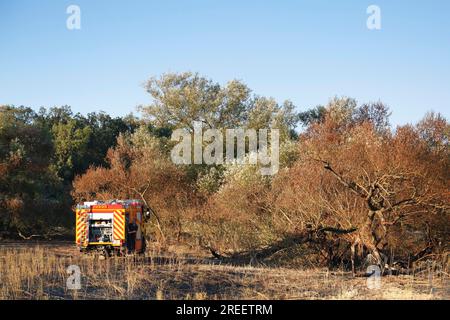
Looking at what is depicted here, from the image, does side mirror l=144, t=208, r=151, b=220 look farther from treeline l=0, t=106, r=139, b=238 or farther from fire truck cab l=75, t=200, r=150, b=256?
treeline l=0, t=106, r=139, b=238

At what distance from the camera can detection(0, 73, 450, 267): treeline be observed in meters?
17.9

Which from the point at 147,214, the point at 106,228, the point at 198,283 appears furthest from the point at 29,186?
the point at 198,283

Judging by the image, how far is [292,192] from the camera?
68.5 feet

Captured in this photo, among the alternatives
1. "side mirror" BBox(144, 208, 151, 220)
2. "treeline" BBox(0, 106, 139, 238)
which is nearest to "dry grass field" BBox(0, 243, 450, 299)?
"side mirror" BBox(144, 208, 151, 220)

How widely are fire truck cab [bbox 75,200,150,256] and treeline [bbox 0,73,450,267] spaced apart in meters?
4.67

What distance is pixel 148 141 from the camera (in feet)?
127

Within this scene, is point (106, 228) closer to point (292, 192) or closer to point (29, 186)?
point (292, 192)

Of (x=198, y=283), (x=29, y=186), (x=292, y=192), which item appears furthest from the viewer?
(x=29, y=186)

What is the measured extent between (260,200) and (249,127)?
1975 cm

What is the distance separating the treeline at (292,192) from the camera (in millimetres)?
17875

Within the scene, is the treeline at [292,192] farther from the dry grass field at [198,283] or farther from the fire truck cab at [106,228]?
the fire truck cab at [106,228]

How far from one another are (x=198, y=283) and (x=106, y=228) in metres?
6.45
